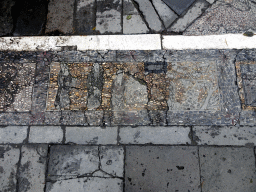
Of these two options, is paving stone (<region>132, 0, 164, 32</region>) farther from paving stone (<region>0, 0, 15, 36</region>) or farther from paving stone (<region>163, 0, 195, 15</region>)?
paving stone (<region>0, 0, 15, 36</region>)

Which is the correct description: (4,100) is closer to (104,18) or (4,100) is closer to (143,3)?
(104,18)

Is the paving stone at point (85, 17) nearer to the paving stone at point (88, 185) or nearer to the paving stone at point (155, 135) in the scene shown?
the paving stone at point (155, 135)

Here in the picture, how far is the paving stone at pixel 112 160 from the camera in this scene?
2.86 meters

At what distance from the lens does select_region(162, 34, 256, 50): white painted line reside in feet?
10.8

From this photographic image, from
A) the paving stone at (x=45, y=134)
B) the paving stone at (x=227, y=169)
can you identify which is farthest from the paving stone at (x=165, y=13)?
the paving stone at (x=45, y=134)

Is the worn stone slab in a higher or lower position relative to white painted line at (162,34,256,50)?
lower

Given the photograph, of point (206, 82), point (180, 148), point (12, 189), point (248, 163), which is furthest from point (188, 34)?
point (12, 189)

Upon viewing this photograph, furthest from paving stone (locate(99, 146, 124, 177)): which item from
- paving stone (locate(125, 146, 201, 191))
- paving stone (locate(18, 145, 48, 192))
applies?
paving stone (locate(18, 145, 48, 192))

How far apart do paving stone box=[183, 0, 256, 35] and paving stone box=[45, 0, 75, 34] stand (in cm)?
232

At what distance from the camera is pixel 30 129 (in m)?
3.04

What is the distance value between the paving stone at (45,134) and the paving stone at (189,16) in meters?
2.83

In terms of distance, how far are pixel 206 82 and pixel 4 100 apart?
144 inches

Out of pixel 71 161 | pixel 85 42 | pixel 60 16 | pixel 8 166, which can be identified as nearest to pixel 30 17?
pixel 60 16

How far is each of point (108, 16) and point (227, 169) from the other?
350cm
